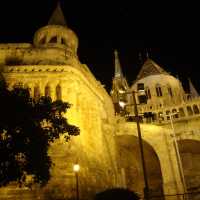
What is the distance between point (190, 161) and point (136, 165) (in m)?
7.45

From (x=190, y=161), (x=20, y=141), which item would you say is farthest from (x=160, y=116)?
(x=20, y=141)

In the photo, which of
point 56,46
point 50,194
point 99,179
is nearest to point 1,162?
point 50,194

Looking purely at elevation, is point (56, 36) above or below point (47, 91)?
above

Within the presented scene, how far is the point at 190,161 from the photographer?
34.3m

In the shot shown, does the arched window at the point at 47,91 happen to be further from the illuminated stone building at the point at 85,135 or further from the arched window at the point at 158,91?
the arched window at the point at 158,91

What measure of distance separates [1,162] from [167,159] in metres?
21.4

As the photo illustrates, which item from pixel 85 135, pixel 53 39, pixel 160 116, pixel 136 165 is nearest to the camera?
pixel 85 135

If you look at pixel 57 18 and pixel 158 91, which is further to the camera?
pixel 158 91

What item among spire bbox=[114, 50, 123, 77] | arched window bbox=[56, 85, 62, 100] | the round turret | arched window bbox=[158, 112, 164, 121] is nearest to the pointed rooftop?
→ the round turret

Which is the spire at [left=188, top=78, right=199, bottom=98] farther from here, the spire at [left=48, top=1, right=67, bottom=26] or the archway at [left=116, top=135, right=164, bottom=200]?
the spire at [left=48, top=1, right=67, bottom=26]

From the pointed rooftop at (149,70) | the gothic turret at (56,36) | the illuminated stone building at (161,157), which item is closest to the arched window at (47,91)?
the gothic turret at (56,36)

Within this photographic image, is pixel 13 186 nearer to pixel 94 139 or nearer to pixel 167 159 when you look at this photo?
pixel 94 139

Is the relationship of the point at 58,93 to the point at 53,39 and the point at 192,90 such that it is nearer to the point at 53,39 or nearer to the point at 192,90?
the point at 53,39

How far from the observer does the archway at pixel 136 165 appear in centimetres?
3052
